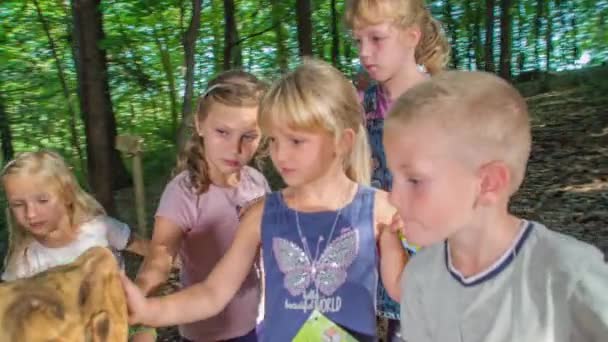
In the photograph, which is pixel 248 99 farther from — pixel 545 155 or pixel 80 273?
pixel 545 155

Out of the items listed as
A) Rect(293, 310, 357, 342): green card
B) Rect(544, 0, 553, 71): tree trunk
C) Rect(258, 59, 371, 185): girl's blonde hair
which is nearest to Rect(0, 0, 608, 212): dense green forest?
Rect(544, 0, 553, 71): tree trunk

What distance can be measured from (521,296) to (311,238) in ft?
2.36

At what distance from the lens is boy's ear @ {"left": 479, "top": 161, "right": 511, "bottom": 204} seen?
Result: 56.1 inches

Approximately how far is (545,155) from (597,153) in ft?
2.36

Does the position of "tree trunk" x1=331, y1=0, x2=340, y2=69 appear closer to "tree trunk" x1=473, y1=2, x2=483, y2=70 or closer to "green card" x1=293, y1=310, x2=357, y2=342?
"tree trunk" x1=473, y1=2, x2=483, y2=70

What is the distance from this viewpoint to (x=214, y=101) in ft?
7.51

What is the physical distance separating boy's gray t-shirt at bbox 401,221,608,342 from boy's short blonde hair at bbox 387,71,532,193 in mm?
177

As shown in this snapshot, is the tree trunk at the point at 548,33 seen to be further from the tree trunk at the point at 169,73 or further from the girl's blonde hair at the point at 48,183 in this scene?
the girl's blonde hair at the point at 48,183

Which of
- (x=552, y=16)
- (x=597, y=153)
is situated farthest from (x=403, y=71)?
(x=552, y=16)

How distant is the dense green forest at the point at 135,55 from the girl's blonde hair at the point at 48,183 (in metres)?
2.14

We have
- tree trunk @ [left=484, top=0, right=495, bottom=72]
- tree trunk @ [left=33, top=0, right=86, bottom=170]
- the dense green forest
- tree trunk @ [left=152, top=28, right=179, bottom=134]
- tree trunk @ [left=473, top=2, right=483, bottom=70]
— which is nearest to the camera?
the dense green forest

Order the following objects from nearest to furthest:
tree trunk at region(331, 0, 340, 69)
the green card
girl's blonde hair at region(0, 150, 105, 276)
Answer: the green card, girl's blonde hair at region(0, 150, 105, 276), tree trunk at region(331, 0, 340, 69)

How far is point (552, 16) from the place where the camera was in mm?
18344

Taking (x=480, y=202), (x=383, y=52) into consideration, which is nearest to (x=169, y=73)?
(x=383, y=52)
